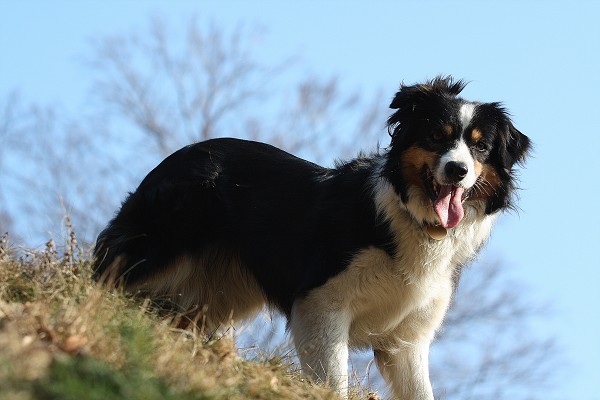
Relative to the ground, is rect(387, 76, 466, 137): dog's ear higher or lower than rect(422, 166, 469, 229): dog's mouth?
higher

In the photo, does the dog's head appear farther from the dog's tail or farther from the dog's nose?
the dog's tail

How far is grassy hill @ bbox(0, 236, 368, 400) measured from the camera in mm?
4051

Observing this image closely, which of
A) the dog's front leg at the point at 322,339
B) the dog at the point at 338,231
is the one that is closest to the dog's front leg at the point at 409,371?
the dog at the point at 338,231

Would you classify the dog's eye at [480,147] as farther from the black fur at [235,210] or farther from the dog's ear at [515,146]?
the black fur at [235,210]

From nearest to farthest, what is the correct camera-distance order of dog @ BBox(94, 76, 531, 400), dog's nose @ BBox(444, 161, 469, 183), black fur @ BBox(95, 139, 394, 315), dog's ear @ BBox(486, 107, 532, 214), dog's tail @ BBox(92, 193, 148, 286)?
dog's nose @ BBox(444, 161, 469, 183) → dog @ BBox(94, 76, 531, 400) → dog's ear @ BBox(486, 107, 532, 214) → black fur @ BBox(95, 139, 394, 315) → dog's tail @ BBox(92, 193, 148, 286)

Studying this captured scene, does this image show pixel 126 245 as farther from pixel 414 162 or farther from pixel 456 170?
pixel 456 170

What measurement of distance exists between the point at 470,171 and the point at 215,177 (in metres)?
2.07

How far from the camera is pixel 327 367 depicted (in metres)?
6.90

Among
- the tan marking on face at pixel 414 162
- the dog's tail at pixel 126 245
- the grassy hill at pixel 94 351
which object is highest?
the tan marking on face at pixel 414 162

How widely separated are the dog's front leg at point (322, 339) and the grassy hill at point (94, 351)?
0.53 metres

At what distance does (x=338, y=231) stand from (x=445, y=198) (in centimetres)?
76

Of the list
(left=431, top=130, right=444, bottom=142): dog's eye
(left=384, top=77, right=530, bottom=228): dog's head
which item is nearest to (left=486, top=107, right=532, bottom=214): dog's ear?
(left=384, top=77, right=530, bottom=228): dog's head

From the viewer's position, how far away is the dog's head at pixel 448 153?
6.95 metres

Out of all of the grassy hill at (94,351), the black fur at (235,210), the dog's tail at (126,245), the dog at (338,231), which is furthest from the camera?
the dog's tail at (126,245)
